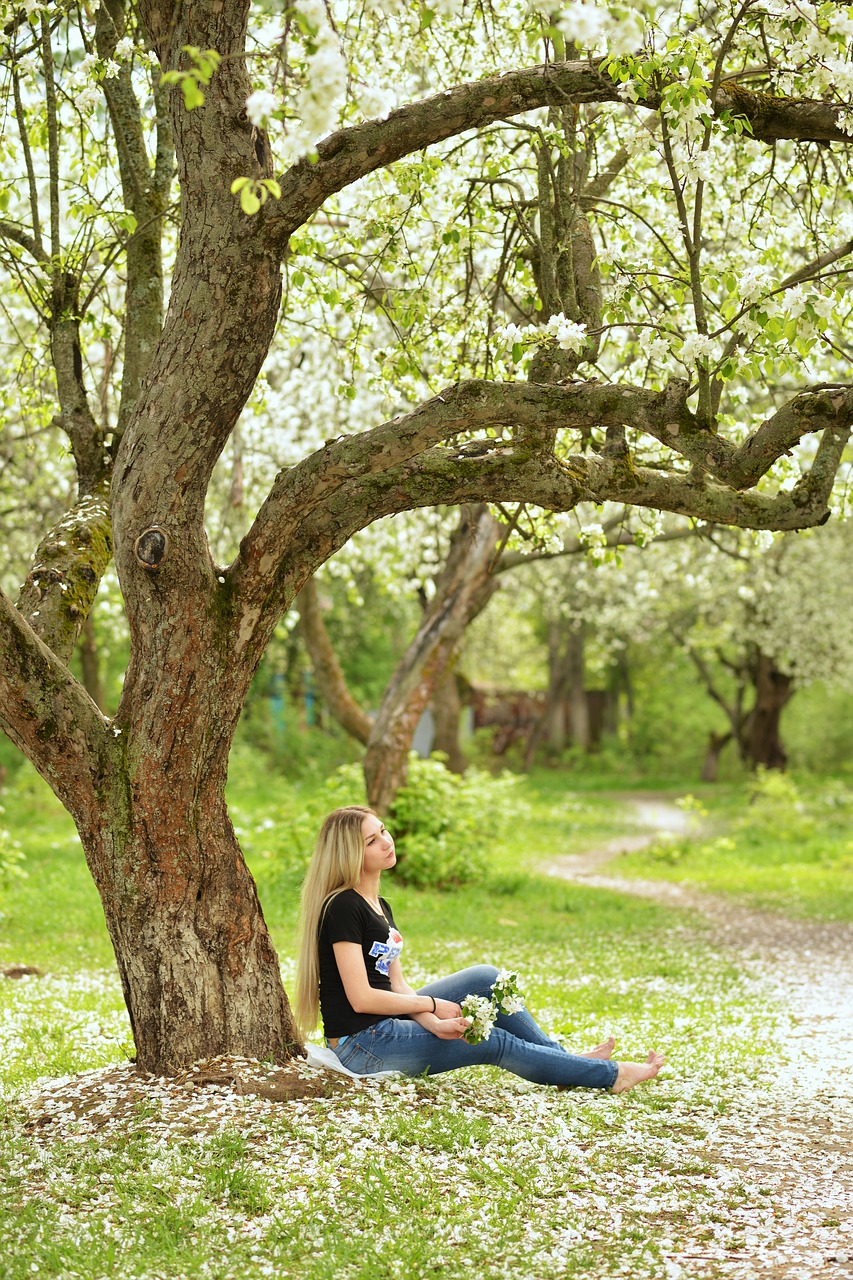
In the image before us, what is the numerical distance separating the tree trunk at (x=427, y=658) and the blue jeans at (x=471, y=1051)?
23.7ft

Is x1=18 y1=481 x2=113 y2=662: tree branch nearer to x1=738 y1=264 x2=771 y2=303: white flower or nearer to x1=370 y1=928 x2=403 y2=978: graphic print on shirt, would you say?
x1=370 y1=928 x2=403 y2=978: graphic print on shirt

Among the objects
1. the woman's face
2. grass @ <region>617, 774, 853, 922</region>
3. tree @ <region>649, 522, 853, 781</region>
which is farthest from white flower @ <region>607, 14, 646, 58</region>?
tree @ <region>649, 522, 853, 781</region>

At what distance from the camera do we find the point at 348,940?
5168mm

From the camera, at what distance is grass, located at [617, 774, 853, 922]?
1336 centimetres

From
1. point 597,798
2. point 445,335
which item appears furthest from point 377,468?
point 597,798

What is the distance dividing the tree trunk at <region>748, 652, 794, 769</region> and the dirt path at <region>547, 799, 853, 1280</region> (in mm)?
16130

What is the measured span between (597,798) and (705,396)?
22526mm

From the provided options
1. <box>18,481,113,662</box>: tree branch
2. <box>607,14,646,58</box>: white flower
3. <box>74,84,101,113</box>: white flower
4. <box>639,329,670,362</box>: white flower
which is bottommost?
<box>18,481,113,662</box>: tree branch

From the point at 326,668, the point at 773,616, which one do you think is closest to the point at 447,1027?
the point at 326,668

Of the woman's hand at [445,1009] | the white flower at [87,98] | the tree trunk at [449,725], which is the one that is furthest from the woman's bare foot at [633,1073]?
the tree trunk at [449,725]

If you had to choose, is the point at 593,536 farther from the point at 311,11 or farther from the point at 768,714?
the point at 768,714

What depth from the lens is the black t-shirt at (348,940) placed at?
5203mm

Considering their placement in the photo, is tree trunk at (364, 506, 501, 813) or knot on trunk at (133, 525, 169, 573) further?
tree trunk at (364, 506, 501, 813)

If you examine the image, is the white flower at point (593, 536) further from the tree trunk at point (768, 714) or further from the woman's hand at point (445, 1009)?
the tree trunk at point (768, 714)
